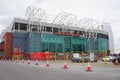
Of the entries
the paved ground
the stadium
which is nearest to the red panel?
the stadium

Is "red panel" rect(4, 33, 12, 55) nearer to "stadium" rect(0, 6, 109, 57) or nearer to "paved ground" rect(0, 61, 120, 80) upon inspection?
"stadium" rect(0, 6, 109, 57)

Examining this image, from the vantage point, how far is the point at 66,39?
7312 cm

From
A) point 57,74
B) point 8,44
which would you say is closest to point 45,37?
point 8,44

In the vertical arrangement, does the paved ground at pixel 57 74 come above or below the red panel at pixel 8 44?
below

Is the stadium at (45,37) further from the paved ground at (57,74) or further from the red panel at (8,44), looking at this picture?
the paved ground at (57,74)

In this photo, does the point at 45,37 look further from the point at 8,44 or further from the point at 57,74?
the point at 57,74

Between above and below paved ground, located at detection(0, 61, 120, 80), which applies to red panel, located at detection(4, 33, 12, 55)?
above

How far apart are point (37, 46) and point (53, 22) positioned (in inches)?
583

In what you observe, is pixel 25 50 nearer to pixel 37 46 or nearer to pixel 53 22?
pixel 37 46

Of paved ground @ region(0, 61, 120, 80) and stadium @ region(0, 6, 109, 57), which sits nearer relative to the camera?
paved ground @ region(0, 61, 120, 80)

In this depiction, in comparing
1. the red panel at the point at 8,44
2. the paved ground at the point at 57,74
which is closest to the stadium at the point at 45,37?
the red panel at the point at 8,44

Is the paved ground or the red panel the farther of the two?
the red panel

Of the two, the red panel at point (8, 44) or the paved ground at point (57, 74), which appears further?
the red panel at point (8, 44)

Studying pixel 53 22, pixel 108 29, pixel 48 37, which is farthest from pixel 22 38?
pixel 108 29
